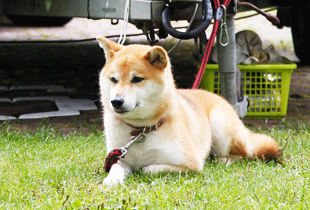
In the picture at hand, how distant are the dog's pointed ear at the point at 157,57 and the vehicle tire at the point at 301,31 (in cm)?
435

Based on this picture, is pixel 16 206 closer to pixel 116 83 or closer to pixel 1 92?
pixel 116 83

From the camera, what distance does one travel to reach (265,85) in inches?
177

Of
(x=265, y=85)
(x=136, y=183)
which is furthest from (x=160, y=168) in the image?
(x=265, y=85)

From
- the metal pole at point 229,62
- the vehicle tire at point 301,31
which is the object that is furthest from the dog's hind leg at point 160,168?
the vehicle tire at point 301,31

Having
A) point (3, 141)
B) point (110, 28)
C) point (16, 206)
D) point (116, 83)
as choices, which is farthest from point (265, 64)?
point (110, 28)

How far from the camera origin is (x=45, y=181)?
8.90ft

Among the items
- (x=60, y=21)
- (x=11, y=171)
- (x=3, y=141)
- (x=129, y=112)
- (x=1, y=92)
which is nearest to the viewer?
(x=129, y=112)

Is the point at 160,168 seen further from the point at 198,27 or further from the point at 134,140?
Answer: the point at 198,27

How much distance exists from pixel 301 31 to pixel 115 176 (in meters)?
5.04

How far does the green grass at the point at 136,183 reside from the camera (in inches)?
93.2

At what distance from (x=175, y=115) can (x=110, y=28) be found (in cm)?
909

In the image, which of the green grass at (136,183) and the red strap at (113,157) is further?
the red strap at (113,157)

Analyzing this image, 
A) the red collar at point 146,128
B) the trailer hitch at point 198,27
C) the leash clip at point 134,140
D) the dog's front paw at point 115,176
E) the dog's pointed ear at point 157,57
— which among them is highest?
the trailer hitch at point 198,27

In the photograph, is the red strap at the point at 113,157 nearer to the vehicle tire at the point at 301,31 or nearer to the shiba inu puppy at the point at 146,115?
the shiba inu puppy at the point at 146,115
